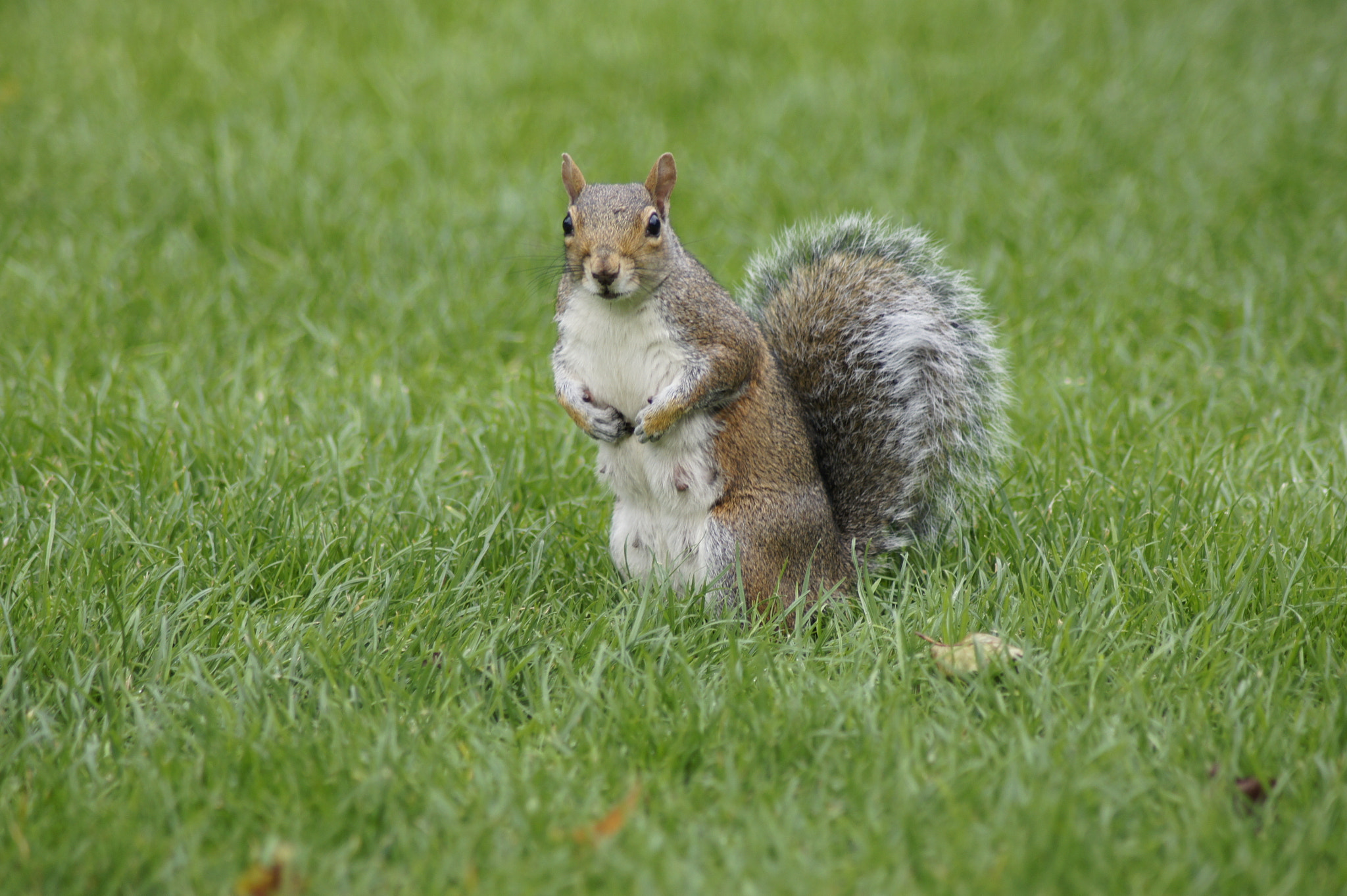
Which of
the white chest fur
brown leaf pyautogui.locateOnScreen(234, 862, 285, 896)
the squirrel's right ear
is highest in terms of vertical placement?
the squirrel's right ear

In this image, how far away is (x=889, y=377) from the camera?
212 centimetres

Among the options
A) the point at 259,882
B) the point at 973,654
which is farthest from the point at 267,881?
the point at 973,654

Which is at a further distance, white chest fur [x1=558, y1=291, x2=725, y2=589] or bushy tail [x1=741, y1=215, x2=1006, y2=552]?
bushy tail [x1=741, y1=215, x2=1006, y2=552]

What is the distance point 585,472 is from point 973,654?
41.0 inches

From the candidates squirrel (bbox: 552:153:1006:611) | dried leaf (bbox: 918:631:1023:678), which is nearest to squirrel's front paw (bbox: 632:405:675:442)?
squirrel (bbox: 552:153:1006:611)

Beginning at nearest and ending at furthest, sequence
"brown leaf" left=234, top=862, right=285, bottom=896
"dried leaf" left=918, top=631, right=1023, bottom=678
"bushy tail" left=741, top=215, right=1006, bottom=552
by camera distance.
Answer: "brown leaf" left=234, top=862, right=285, bottom=896, "dried leaf" left=918, top=631, right=1023, bottom=678, "bushy tail" left=741, top=215, right=1006, bottom=552

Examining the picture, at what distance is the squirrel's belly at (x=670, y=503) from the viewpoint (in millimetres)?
2029

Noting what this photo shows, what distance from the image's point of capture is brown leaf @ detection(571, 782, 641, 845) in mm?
1436

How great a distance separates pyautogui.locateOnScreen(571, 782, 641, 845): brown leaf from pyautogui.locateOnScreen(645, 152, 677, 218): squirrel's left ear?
1004mm

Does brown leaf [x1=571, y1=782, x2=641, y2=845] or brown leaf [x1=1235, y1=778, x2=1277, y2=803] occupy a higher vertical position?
brown leaf [x1=1235, y1=778, x2=1277, y2=803]

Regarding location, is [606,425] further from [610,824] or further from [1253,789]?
[1253,789]

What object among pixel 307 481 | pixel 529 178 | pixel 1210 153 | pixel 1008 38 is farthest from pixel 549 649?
pixel 1008 38

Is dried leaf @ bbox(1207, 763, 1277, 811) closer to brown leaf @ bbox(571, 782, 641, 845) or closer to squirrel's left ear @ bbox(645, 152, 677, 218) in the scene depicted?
brown leaf @ bbox(571, 782, 641, 845)

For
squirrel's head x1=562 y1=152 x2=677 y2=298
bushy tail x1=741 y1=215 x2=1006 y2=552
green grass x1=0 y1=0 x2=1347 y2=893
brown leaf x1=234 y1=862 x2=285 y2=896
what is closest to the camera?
brown leaf x1=234 y1=862 x2=285 y2=896
